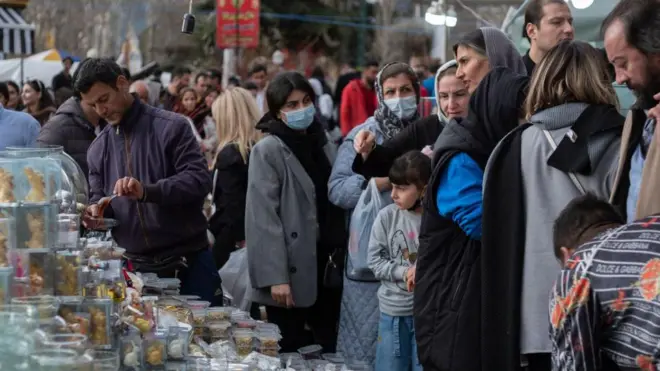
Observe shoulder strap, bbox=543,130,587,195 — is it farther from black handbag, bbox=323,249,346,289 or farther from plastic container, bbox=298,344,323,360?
black handbag, bbox=323,249,346,289

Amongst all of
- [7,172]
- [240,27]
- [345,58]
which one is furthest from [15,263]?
[345,58]

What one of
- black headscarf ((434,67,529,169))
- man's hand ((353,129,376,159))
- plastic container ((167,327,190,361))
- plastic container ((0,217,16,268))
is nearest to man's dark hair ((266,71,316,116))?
man's hand ((353,129,376,159))

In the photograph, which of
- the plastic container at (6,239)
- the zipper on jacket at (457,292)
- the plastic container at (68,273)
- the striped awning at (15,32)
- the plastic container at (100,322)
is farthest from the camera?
the striped awning at (15,32)

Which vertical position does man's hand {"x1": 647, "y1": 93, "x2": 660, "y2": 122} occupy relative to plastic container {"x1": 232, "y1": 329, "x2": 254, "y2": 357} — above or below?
above

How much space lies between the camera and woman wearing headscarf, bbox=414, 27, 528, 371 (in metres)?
4.42

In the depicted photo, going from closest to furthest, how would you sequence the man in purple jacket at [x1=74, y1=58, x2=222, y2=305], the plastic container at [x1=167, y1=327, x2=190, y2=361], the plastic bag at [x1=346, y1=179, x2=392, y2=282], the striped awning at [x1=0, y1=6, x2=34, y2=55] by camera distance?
the plastic container at [x1=167, y1=327, x2=190, y2=361], the man in purple jacket at [x1=74, y1=58, x2=222, y2=305], the plastic bag at [x1=346, y1=179, x2=392, y2=282], the striped awning at [x1=0, y1=6, x2=34, y2=55]

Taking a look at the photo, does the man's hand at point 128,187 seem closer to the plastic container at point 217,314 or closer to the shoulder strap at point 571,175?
the plastic container at point 217,314

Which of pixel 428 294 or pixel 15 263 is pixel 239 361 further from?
pixel 15 263

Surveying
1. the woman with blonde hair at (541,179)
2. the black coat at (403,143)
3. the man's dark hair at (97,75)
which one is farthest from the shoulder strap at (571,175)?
the man's dark hair at (97,75)

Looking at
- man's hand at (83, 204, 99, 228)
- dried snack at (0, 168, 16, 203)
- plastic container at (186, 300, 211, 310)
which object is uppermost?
dried snack at (0, 168, 16, 203)

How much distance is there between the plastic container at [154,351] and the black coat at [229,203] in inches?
145

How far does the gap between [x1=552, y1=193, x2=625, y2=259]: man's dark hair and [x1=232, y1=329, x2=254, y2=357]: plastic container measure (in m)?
2.30

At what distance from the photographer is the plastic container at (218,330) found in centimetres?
541

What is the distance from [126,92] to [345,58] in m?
38.4
